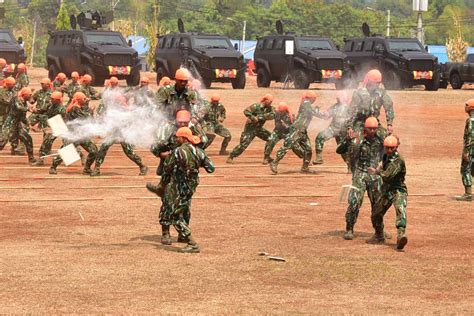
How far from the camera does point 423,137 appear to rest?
35719 mm

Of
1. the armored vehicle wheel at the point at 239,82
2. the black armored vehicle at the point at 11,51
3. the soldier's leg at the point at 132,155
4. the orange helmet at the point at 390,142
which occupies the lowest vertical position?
the armored vehicle wheel at the point at 239,82

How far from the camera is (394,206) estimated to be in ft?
53.4

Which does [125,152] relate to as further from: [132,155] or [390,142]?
[390,142]

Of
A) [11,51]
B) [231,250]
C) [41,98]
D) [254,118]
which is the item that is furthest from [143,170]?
[11,51]

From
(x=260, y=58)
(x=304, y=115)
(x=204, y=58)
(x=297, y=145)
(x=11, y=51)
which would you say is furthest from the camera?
(x=260, y=58)

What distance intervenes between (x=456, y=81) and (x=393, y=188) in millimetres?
42194

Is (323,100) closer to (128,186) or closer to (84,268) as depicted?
(128,186)

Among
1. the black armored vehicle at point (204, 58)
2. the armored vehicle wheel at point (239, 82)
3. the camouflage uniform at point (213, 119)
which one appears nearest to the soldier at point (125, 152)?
the camouflage uniform at point (213, 119)

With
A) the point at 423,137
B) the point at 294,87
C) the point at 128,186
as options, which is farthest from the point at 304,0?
the point at 128,186

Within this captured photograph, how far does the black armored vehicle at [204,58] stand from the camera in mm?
50219

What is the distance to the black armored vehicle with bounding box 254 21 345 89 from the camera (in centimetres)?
5094

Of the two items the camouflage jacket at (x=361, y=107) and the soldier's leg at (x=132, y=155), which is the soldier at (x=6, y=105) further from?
the camouflage jacket at (x=361, y=107)

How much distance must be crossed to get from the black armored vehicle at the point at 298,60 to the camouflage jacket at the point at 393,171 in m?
34.5

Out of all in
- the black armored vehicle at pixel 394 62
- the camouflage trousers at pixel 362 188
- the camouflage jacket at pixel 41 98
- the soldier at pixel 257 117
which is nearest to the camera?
the camouflage trousers at pixel 362 188
